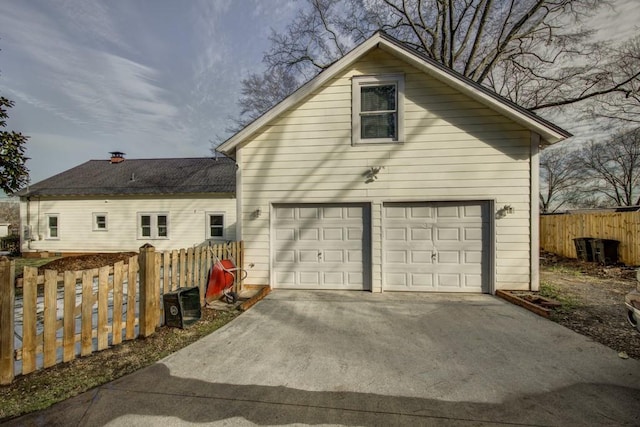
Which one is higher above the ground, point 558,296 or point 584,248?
point 584,248

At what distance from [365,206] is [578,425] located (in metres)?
4.97

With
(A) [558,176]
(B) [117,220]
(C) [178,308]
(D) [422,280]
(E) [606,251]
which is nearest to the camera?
(C) [178,308]

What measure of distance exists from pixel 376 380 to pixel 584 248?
12616 millimetres

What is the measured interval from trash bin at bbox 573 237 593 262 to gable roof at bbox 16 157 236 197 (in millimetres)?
15368

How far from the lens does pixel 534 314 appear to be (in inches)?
199

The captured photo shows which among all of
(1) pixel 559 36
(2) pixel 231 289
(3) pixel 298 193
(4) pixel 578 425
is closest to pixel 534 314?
(4) pixel 578 425

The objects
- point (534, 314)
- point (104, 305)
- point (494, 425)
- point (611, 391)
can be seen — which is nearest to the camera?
point (494, 425)

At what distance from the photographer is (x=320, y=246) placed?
685cm

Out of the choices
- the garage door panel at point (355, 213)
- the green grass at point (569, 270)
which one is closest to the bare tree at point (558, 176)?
the green grass at point (569, 270)

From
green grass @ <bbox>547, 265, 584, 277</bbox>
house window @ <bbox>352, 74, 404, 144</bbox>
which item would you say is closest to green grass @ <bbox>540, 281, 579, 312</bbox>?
green grass @ <bbox>547, 265, 584, 277</bbox>

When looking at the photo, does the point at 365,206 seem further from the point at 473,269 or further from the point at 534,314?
the point at 534,314

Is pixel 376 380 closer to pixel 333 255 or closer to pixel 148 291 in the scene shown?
pixel 148 291

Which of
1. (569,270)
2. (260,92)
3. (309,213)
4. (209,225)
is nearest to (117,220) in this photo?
(209,225)

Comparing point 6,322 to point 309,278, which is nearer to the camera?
point 6,322
